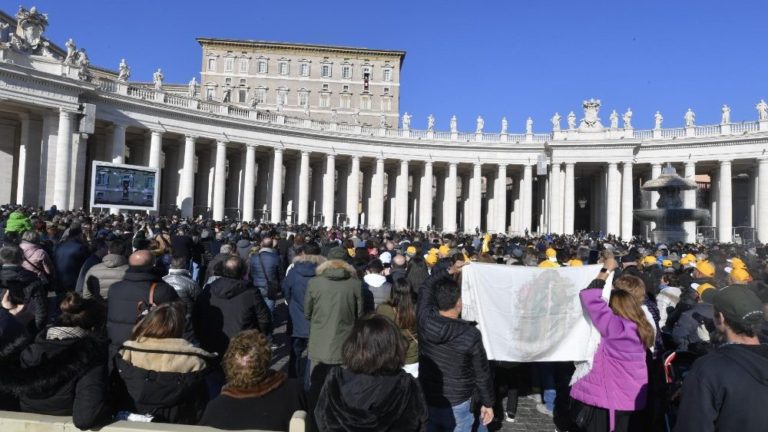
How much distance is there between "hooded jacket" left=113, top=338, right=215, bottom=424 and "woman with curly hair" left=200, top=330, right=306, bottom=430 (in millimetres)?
672

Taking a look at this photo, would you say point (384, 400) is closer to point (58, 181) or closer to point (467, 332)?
point (467, 332)

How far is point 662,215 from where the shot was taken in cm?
3000

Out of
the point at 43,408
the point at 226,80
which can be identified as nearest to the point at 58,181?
the point at 43,408

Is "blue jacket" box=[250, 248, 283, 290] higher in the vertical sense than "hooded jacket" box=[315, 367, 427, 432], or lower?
higher

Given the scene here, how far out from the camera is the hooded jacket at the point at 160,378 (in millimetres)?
4422

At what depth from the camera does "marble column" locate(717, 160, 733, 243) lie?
46.2m

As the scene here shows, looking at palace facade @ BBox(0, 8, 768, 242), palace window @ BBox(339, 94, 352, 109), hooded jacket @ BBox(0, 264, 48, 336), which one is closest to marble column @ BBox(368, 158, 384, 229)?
palace facade @ BBox(0, 8, 768, 242)

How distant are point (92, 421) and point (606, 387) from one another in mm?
4584

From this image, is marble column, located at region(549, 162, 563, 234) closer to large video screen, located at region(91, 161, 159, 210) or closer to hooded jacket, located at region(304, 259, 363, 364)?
large video screen, located at region(91, 161, 159, 210)

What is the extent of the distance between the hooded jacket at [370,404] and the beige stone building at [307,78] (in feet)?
233

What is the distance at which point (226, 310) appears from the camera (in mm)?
6660

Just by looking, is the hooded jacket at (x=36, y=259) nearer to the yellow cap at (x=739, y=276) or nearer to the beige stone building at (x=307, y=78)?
the yellow cap at (x=739, y=276)

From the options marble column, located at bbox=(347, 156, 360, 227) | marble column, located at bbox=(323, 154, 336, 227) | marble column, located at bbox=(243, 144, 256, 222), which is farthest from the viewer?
marble column, located at bbox=(347, 156, 360, 227)

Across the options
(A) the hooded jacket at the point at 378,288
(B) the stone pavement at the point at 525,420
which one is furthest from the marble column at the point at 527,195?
(A) the hooded jacket at the point at 378,288
